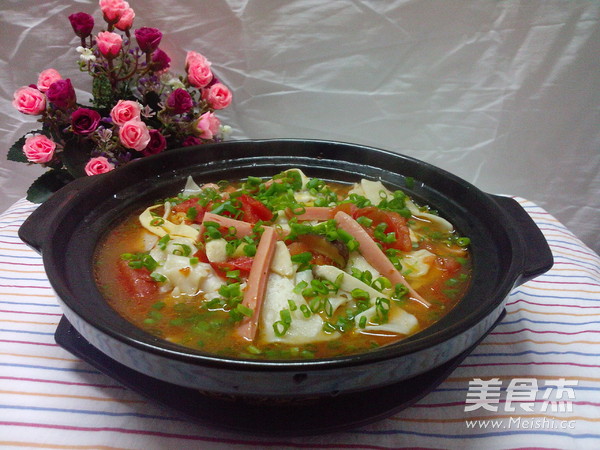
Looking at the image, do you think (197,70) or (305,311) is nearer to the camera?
(305,311)

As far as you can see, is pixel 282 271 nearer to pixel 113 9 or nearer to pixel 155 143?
pixel 155 143

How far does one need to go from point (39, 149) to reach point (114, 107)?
464 mm

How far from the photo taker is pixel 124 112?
2680 millimetres

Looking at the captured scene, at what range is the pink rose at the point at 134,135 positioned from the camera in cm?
264

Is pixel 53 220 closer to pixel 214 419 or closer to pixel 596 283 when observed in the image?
pixel 214 419

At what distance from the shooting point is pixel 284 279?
66.5 inches

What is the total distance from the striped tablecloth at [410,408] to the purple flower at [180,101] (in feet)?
4.46

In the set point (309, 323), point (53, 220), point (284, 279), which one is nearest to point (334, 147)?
point (284, 279)

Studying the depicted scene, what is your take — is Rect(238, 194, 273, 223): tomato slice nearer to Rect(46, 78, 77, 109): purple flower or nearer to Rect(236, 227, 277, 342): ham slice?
Rect(236, 227, 277, 342): ham slice

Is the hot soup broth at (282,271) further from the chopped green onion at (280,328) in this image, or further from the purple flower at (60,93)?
the purple flower at (60,93)

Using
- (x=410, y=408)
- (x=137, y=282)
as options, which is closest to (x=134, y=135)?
(x=137, y=282)

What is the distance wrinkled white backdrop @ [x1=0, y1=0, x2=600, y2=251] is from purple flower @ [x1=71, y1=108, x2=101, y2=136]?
2.19 feet

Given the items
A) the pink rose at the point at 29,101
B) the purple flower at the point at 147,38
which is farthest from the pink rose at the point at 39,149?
the purple flower at the point at 147,38

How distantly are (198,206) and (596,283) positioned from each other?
174cm
